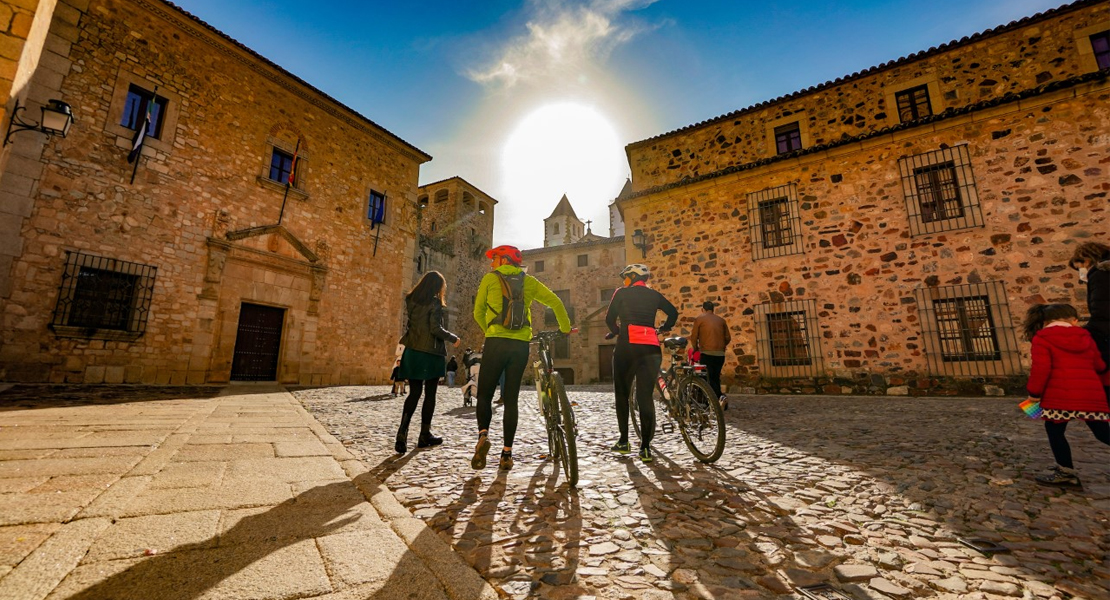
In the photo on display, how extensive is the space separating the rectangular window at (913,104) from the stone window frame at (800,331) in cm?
500

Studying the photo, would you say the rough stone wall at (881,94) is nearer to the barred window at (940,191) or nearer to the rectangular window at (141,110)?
the barred window at (940,191)

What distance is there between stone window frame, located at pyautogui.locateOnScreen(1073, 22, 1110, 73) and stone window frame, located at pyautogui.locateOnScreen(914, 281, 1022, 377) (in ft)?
15.7

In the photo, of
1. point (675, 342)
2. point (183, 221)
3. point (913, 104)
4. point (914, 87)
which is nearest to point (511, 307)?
point (675, 342)

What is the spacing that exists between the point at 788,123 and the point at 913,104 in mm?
2594

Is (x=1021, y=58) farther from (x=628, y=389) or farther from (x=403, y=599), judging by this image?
(x=403, y=599)

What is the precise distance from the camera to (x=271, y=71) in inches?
435

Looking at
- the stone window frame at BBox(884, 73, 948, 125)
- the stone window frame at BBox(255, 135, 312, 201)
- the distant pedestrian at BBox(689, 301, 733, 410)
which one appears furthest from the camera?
the stone window frame at BBox(255, 135, 312, 201)

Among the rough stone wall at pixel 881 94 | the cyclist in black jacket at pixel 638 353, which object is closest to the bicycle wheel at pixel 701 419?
the cyclist in black jacket at pixel 638 353

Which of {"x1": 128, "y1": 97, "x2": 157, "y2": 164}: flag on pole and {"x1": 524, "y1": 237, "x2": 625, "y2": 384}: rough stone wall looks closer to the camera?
{"x1": 128, "y1": 97, "x2": 157, "y2": 164}: flag on pole

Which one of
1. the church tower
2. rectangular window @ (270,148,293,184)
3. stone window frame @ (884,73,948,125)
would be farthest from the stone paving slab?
the church tower

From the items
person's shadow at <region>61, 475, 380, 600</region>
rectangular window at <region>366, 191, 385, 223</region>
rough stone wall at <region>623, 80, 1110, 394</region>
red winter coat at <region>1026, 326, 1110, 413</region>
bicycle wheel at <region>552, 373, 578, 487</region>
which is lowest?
person's shadow at <region>61, 475, 380, 600</region>

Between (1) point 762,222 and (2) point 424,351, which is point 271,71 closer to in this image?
(2) point 424,351

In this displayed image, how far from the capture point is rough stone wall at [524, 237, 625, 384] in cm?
2359

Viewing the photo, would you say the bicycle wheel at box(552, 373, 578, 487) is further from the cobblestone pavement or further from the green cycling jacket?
the green cycling jacket
